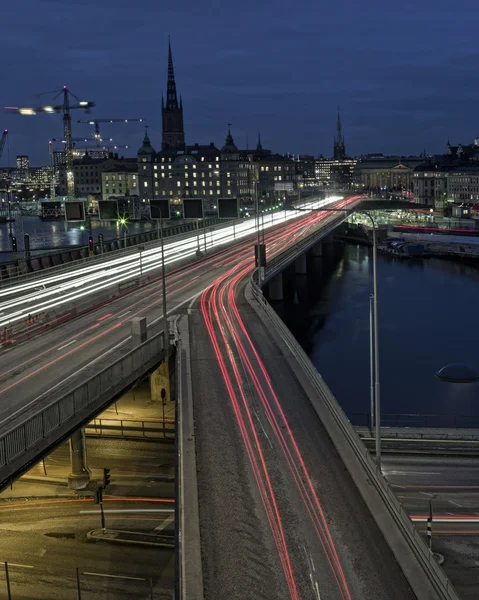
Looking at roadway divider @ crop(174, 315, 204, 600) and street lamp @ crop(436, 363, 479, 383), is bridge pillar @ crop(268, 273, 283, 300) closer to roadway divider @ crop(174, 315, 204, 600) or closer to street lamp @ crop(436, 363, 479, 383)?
street lamp @ crop(436, 363, 479, 383)

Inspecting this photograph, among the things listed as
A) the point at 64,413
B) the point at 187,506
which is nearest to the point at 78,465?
the point at 64,413

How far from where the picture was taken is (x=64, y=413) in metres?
20.2

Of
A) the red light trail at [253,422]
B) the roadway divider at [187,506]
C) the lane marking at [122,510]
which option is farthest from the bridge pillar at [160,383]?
the lane marking at [122,510]

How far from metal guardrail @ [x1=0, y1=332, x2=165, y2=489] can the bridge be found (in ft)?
0.16

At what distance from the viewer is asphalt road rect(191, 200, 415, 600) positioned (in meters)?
13.3

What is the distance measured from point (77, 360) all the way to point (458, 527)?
1512cm

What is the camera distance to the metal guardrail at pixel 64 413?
17359mm

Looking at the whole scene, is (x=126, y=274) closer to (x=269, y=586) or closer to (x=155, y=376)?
(x=155, y=376)

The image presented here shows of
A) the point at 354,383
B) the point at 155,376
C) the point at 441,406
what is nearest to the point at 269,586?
the point at 155,376

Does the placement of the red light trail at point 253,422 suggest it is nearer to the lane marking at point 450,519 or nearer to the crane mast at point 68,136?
the lane marking at point 450,519

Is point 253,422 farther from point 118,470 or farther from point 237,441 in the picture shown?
point 118,470

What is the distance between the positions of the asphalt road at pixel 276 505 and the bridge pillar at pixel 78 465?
4442 millimetres

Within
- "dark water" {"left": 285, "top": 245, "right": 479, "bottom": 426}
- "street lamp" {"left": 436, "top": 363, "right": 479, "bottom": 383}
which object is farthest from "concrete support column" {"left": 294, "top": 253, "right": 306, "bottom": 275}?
"street lamp" {"left": 436, "top": 363, "right": 479, "bottom": 383}

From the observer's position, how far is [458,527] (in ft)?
66.0
